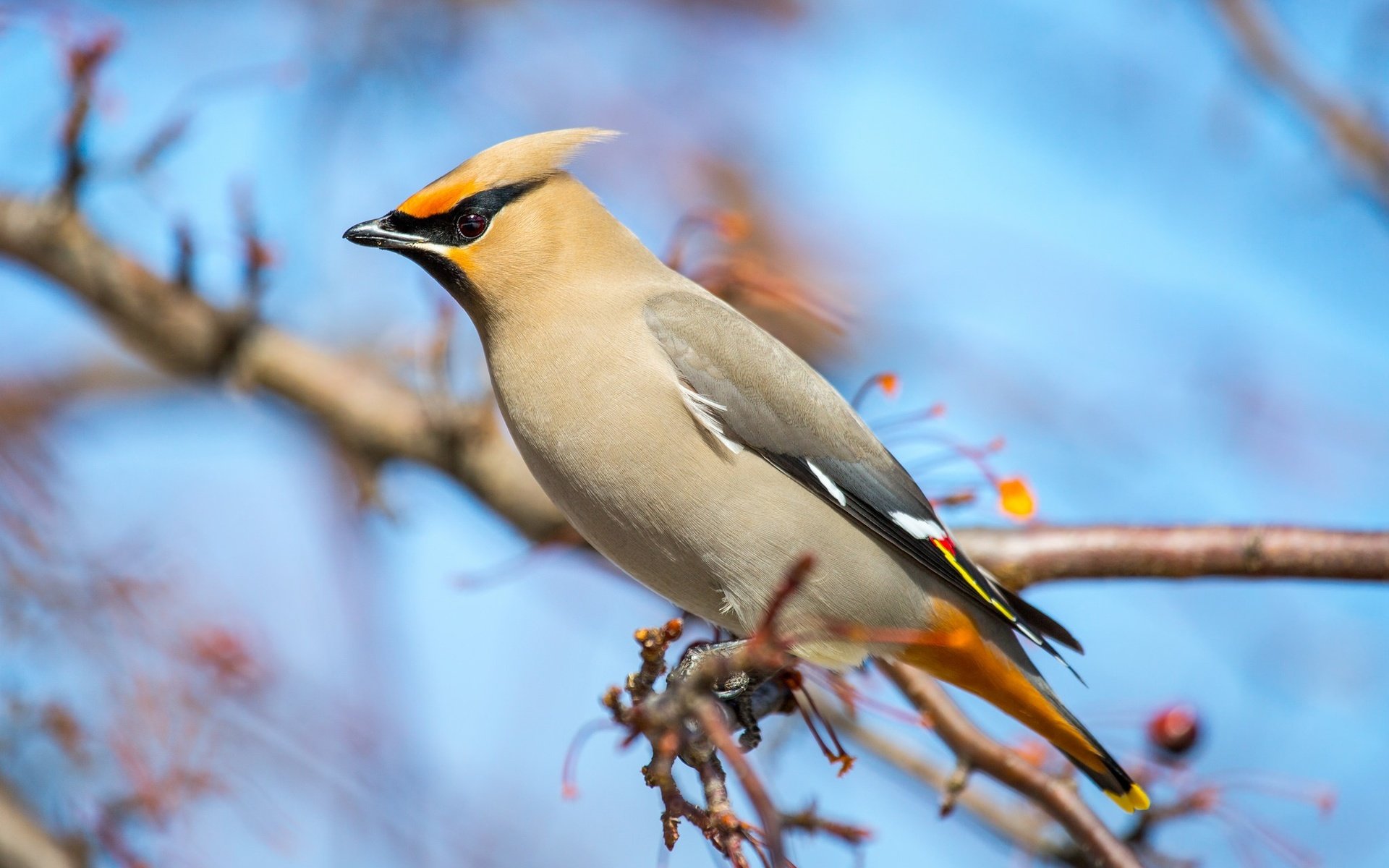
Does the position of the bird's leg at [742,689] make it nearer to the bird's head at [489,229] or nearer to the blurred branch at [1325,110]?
the bird's head at [489,229]

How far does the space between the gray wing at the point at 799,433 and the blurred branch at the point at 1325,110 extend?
336cm

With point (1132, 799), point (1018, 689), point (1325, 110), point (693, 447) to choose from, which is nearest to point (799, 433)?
point (693, 447)

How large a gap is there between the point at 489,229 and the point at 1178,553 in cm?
195

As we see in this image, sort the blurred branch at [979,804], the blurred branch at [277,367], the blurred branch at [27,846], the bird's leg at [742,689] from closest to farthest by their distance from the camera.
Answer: the bird's leg at [742,689] < the blurred branch at [27,846] < the blurred branch at [979,804] < the blurred branch at [277,367]

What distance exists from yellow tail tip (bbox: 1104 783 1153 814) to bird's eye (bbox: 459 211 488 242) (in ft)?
7.07

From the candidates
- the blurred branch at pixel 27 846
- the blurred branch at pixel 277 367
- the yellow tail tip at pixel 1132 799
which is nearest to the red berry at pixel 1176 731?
the yellow tail tip at pixel 1132 799

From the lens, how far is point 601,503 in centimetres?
319

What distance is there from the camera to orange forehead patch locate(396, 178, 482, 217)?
11.6 feet

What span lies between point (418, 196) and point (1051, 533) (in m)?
1.91

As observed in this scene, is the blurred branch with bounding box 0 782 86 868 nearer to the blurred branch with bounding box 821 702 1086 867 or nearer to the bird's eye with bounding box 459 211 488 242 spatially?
the bird's eye with bounding box 459 211 488 242

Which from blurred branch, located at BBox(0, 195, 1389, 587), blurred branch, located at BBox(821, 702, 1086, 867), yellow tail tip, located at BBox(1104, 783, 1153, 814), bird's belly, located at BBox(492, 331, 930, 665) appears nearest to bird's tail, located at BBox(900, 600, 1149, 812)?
yellow tail tip, located at BBox(1104, 783, 1153, 814)

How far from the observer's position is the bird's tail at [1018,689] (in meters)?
3.33

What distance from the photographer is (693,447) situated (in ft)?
10.6

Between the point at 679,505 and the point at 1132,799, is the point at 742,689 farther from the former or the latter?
the point at 1132,799
